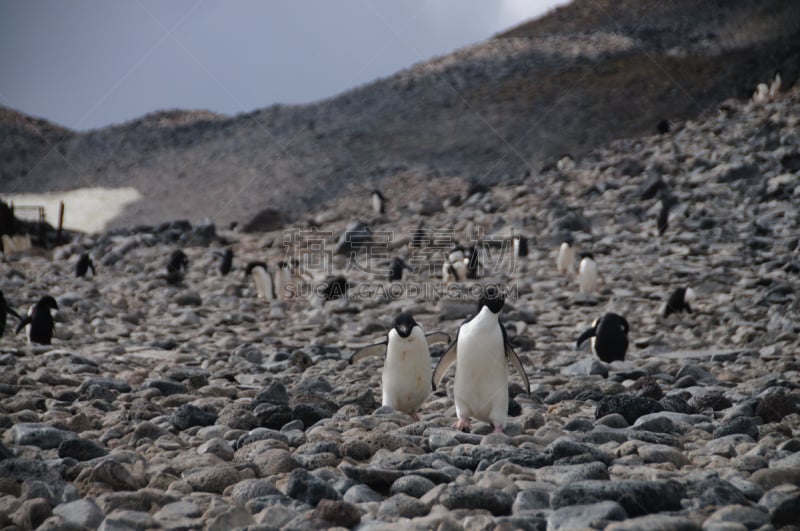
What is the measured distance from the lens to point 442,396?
580 cm

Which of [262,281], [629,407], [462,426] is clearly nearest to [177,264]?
[262,281]

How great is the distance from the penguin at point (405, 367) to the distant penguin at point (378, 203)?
15.5 meters

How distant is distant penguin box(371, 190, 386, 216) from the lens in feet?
67.6

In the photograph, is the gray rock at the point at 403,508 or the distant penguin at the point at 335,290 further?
the distant penguin at the point at 335,290

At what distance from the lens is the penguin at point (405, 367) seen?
4938mm

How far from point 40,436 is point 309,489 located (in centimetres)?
171

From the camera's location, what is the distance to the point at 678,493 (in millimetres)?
2727

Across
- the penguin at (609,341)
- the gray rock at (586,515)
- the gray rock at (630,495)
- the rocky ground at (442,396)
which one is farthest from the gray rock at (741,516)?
the penguin at (609,341)

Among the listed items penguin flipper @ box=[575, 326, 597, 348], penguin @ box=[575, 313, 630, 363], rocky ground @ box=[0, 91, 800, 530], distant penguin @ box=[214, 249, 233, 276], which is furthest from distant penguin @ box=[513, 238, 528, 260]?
penguin @ box=[575, 313, 630, 363]

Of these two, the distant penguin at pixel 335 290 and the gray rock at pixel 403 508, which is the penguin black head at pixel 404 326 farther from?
the distant penguin at pixel 335 290

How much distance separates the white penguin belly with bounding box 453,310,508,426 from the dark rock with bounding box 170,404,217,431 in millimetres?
1389

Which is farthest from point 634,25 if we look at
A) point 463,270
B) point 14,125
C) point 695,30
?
point 14,125

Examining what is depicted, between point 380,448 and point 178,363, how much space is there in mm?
3983

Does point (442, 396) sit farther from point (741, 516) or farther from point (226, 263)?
point (226, 263)
